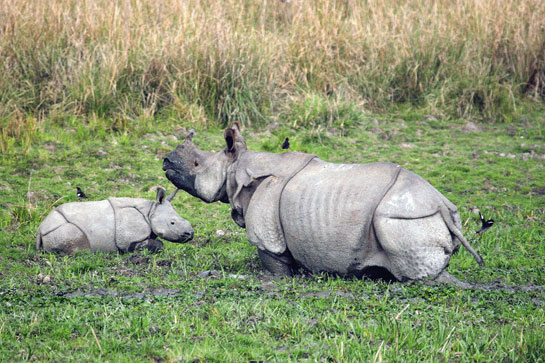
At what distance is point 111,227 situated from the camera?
6988mm

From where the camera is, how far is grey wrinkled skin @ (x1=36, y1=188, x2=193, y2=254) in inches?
271

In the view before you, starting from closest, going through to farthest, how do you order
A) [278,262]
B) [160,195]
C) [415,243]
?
[415,243] → [278,262] → [160,195]

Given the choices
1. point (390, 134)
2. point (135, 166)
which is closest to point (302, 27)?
point (390, 134)

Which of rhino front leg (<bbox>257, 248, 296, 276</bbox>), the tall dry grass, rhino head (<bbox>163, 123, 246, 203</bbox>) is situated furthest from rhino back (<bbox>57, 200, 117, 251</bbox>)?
the tall dry grass

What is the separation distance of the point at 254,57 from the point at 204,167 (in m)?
5.60

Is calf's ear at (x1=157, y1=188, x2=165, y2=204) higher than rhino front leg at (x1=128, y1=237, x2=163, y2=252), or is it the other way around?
calf's ear at (x1=157, y1=188, x2=165, y2=204)

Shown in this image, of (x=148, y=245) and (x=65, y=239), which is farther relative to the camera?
(x=148, y=245)

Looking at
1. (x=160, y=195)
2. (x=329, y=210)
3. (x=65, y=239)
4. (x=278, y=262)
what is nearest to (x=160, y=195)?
(x=160, y=195)

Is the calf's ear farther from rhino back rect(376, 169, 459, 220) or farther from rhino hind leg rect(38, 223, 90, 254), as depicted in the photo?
rhino back rect(376, 169, 459, 220)

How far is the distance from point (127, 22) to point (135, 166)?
329 cm

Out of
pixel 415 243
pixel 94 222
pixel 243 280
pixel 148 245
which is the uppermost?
pixel 415 243

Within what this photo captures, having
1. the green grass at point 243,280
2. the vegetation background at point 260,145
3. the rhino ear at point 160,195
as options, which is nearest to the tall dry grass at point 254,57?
the vegetation background at point 260,145

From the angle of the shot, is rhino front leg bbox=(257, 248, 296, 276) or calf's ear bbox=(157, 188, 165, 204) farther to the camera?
calf's ear bbox=(157, 188, 165, 204)

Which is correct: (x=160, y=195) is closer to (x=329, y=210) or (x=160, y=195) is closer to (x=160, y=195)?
(x=160, y=195)
